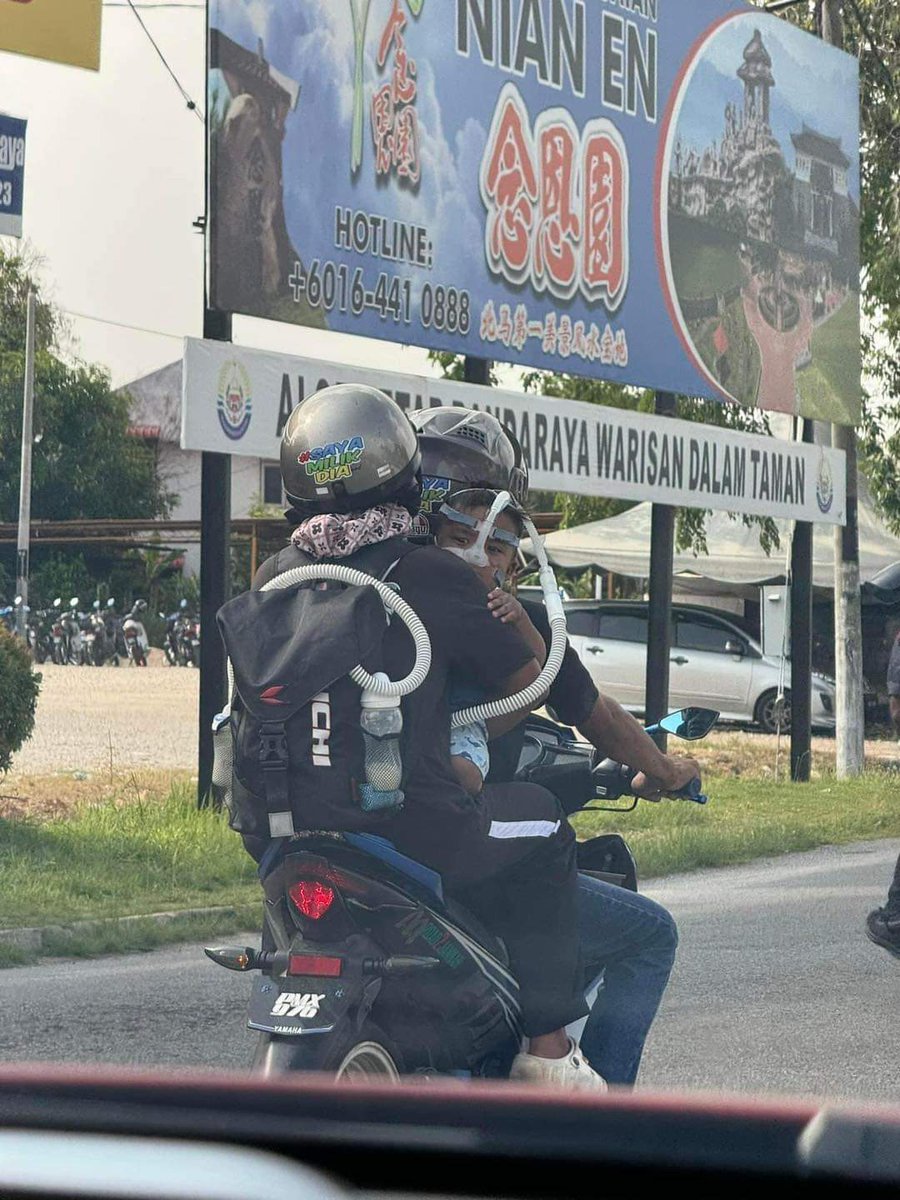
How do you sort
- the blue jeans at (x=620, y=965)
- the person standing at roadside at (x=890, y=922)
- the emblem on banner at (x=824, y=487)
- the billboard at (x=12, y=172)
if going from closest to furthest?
the blue jeans at (x=620, y=965)
the person standing at roadside at (x=890, y=922)
the billboard at (x=12, y=172)
the emblem on banner at (x=824, y=487)

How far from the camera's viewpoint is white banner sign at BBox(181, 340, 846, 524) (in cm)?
1113

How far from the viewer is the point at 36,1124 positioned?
1.05 m

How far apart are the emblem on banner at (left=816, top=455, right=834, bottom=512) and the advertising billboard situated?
9.76 metres

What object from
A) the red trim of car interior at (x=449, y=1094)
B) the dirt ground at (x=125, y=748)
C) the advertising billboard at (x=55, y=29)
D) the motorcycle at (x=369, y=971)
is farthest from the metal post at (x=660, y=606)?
the red trim of car interior at (x=449, y=1094)

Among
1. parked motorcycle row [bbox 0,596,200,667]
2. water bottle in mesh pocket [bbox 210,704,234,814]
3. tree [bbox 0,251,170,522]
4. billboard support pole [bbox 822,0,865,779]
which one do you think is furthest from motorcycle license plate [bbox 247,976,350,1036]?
tree [bbox 0,251,170,522]

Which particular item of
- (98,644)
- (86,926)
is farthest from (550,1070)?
(98,644)

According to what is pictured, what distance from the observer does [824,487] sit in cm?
1822

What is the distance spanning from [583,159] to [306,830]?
500 inches

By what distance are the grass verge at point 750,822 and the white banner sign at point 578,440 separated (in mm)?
2490

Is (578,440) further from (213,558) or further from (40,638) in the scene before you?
(40,638)

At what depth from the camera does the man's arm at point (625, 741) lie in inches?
145

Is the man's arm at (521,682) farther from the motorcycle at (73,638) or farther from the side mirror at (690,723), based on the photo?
the motorcycle at (73,638)

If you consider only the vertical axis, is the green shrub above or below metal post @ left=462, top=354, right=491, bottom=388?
below

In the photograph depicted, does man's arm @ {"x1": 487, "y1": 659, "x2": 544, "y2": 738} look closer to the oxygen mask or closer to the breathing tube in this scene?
the breathing tube
